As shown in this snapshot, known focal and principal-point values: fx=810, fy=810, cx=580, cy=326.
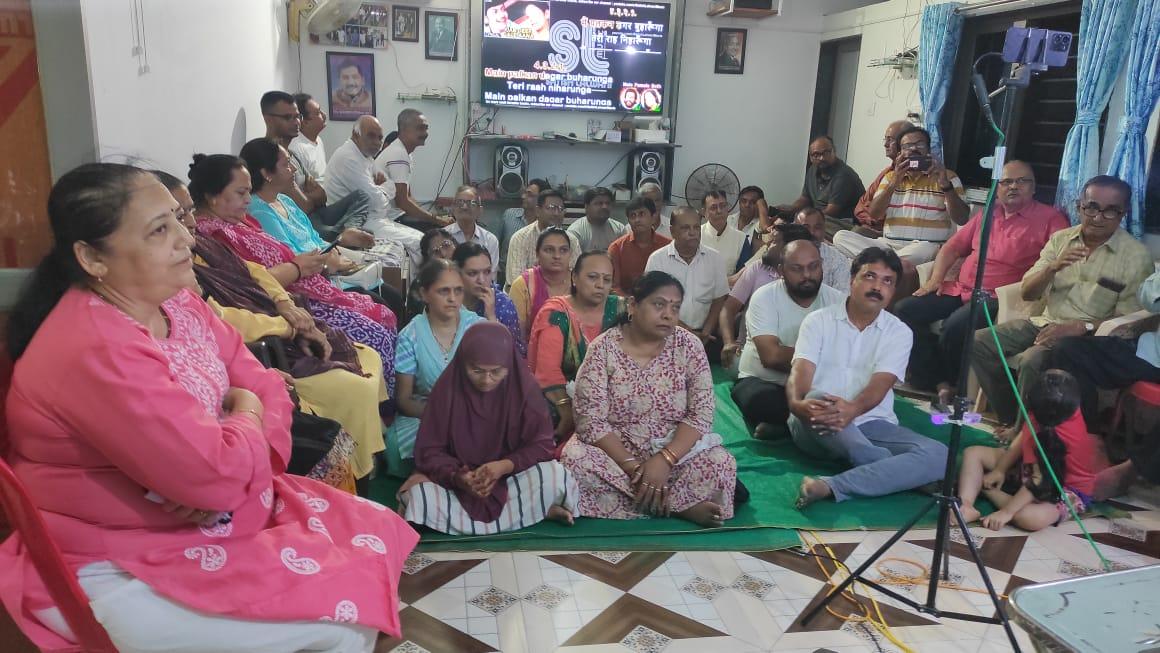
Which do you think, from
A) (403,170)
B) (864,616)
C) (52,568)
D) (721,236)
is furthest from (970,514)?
(403,170)

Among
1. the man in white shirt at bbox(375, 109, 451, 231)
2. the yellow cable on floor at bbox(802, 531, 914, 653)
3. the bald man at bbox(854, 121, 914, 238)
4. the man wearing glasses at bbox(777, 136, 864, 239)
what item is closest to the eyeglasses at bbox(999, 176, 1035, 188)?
the bald man at bbox(854, 121, 914, 238)

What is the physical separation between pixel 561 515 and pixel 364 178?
3.04m

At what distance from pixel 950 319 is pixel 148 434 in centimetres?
386

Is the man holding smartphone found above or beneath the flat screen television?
beneath

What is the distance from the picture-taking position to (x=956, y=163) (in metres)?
5.68

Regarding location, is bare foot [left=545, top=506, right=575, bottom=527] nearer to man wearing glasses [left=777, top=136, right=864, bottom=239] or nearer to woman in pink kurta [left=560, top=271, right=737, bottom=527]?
woman in pink kurta [left=560, top=271, right=737, bottom=527]

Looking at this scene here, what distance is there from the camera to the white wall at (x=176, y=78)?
218cm

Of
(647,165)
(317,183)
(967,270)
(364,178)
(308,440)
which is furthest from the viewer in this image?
(647,165)

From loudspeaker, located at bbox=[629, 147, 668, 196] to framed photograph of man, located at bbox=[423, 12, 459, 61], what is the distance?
6.05ft

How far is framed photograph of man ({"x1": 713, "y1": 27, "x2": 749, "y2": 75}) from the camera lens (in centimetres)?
750

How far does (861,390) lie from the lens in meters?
3.16

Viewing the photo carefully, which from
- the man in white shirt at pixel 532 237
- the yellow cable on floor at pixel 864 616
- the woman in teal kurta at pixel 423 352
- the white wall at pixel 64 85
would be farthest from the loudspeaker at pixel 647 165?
the white wall at pixel 64 85

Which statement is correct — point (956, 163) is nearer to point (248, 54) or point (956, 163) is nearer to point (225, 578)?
point (248, 54)

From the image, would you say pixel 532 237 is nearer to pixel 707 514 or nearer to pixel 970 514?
pixel 707 514
